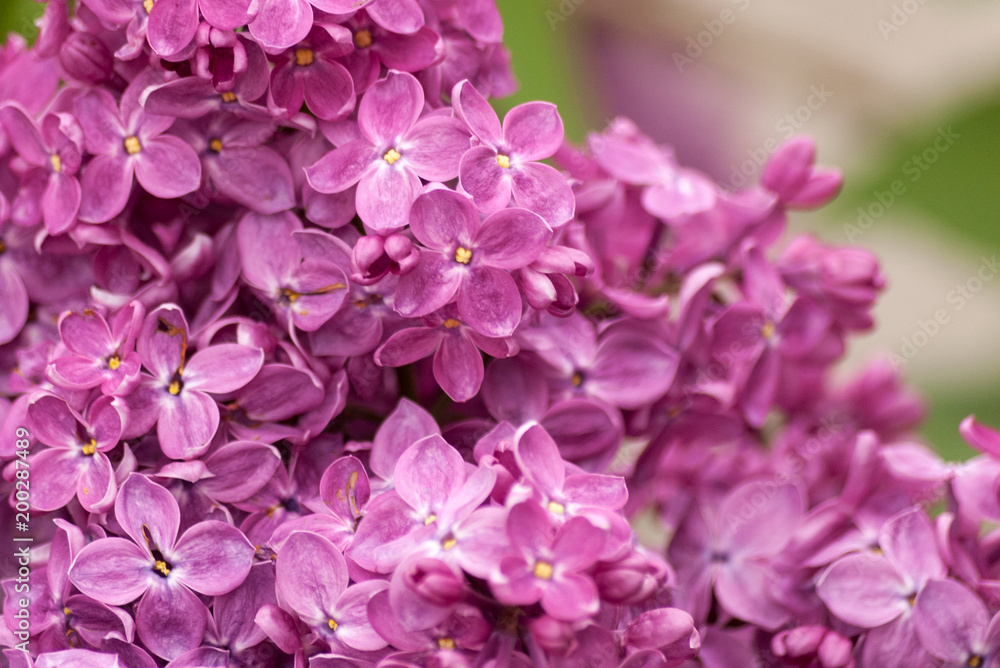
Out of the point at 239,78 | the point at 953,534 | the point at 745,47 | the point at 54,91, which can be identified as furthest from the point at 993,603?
the point at 745,47

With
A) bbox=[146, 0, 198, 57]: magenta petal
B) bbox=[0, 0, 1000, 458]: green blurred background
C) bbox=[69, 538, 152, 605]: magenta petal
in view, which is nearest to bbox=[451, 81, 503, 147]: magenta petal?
bbox=[146, 0, 198, 57]: magenta petal

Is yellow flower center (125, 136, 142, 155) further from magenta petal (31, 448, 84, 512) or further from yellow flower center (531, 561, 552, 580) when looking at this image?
yellow flower center (531, 561, 552, 580)

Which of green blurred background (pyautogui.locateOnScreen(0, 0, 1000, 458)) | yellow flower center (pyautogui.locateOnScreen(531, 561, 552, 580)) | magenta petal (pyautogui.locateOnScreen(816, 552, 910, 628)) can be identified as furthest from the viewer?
→ green blurred background (pyautogui.locateOnScreen(0, 0, 1000, 458))

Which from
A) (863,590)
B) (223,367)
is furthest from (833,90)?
(223,367)

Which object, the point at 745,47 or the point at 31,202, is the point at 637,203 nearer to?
the point at 31,202

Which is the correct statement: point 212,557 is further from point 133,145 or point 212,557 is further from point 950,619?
point 950,619

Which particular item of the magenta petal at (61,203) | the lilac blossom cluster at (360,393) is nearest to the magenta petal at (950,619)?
the lilac blossom cluster at (360,393)

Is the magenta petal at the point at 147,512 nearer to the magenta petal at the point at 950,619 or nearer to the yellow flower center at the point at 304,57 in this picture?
the yellow flower center at the point at 304,57
